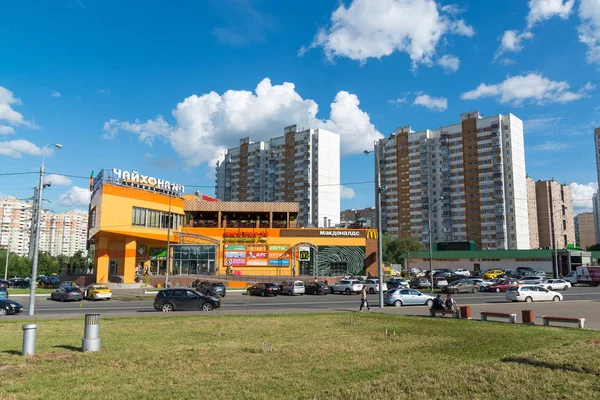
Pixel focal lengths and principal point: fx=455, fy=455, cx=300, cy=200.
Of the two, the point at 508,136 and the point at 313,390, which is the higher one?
the point at 508,136

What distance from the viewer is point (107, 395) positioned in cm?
848

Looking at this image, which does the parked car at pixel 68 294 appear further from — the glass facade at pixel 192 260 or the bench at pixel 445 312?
the bench at pixel 445 312

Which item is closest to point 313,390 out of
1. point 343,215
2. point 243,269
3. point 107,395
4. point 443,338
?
point 107,395

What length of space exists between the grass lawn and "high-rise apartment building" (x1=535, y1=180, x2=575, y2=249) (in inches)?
4717

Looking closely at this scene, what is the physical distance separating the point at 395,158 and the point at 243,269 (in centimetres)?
7200

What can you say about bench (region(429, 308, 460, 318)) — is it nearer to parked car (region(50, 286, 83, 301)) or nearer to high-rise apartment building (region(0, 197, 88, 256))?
parked car (region(50, 286, 83, 301))

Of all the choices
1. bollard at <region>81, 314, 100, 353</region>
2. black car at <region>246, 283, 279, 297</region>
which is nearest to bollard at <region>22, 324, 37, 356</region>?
bollard at <region>81, 314, 100, 353</region>

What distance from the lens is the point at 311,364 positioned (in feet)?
36.2

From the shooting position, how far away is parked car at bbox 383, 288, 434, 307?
32094mm

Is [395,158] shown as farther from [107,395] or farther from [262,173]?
[107,395]

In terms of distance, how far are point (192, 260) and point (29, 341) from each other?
53.0 metres

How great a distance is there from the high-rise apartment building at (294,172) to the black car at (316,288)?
65057 mm

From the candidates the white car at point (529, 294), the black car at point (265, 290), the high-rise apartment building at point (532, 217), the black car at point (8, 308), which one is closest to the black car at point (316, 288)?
the black car at point (265, 290)

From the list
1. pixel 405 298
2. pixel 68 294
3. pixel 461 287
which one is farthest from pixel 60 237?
pixel 405 298
